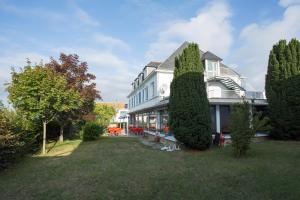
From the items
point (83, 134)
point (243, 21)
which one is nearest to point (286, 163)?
point (243, 21)

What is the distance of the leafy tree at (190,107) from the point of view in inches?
448

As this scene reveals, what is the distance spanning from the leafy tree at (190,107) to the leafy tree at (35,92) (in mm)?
6323

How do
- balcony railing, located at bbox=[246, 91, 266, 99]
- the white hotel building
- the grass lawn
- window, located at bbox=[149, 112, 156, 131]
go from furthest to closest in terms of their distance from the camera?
window, located at bbox=[149, 112, 156, 131] → balcony railing, located at bbox=[246, 91, 266, 99] → the white hotel building → the grass lawn

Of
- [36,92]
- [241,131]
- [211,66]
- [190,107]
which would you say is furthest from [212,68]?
[36,92]

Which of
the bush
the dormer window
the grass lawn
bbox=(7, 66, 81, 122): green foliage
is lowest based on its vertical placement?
the grass lawn

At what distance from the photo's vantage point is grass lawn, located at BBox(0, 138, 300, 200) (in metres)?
5.21

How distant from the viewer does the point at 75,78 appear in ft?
56.3

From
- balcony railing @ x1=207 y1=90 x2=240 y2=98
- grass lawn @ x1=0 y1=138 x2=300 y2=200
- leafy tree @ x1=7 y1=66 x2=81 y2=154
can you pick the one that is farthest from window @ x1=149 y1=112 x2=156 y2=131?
grass lawn @ x1=0 y1=138 x2=300 y2=200

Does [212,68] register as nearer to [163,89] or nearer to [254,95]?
[254,95]

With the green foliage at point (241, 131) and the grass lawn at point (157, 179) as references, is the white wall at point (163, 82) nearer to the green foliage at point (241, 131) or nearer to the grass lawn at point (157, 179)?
the green foliage at point (241, 131)

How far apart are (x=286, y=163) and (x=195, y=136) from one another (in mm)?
4301

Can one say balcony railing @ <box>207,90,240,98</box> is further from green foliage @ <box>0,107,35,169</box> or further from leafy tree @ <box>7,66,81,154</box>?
green foliage @ <box>0,107,35,169</box>

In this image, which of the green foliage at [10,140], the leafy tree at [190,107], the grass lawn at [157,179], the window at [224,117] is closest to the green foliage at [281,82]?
the window at [224,117]

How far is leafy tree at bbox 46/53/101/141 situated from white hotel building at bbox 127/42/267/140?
5.90m
